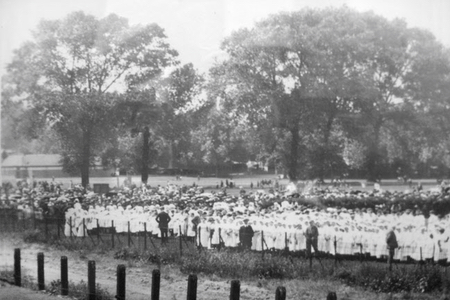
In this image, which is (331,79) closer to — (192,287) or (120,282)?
(192,287)

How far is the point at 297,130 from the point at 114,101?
14.6 feet

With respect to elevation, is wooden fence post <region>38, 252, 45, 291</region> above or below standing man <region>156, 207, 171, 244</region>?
below

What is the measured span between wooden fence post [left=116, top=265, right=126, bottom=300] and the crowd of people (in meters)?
2.21

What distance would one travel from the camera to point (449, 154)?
8930 millimetres

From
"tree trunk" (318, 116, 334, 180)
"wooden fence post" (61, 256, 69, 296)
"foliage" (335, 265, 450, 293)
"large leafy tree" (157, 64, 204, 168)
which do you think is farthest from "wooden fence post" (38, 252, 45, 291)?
"foliage" (335, 265, 450, 293)

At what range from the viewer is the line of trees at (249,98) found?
9.45 m

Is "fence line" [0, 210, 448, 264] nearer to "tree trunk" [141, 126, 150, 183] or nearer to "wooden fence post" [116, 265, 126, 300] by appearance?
"tree trunk" [141, 126, 150, 183]

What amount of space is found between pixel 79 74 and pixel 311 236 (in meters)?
6.61

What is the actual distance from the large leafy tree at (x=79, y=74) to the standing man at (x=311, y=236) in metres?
4.90

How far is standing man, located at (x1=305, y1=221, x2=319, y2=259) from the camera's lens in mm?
10023

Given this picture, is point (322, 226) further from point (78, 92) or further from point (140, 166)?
point (78, 92)

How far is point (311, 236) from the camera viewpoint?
33.2 feet

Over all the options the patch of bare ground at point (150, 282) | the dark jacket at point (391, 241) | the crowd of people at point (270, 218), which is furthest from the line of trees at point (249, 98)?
the patch of bare ground at point (150, 282)

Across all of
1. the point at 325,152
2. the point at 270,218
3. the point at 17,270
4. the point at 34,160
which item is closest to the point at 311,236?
the point at 270,218
